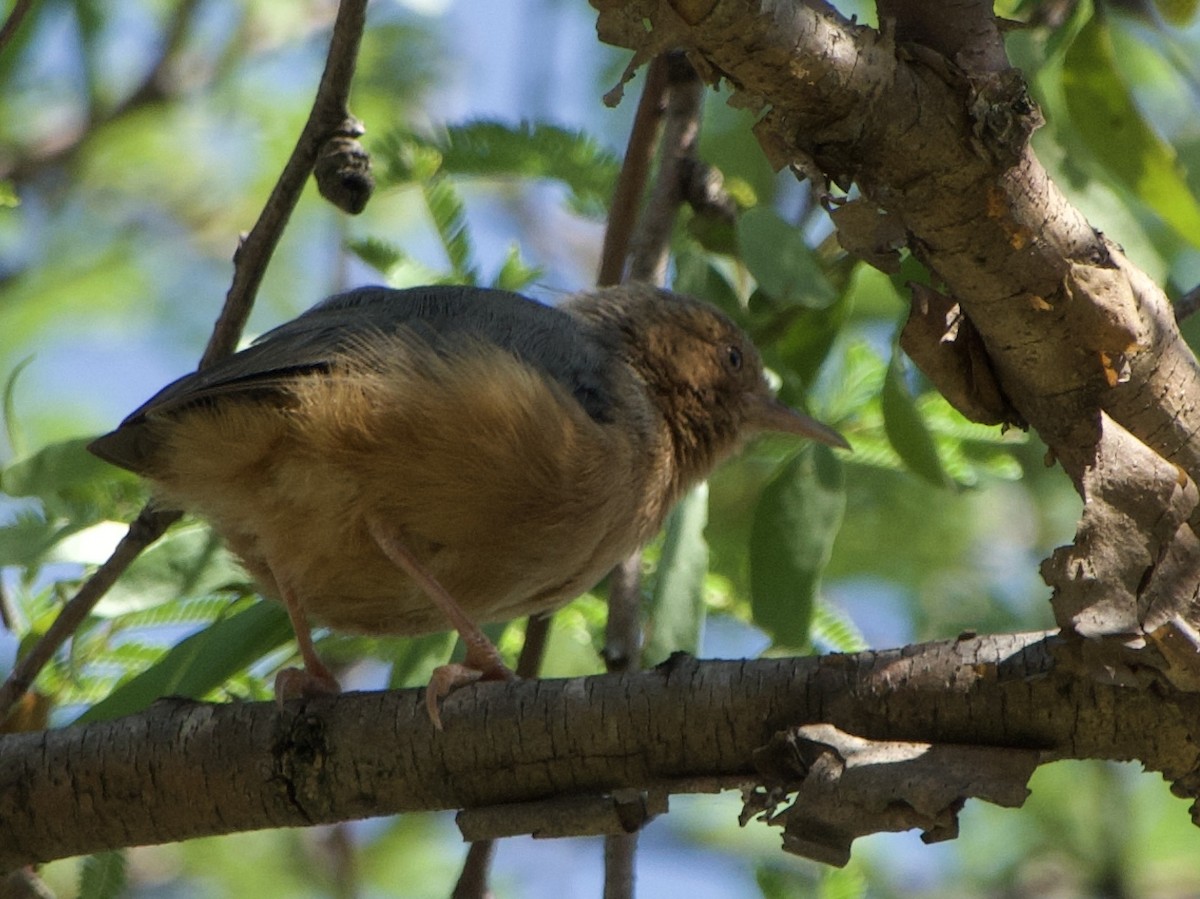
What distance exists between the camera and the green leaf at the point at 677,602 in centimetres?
442

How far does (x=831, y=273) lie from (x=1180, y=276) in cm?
174

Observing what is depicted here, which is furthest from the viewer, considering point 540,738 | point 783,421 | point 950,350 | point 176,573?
point 783,421

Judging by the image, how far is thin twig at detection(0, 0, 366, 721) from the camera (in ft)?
13.4

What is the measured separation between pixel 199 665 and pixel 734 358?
2.28 meters

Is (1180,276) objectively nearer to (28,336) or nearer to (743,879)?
(743,879)

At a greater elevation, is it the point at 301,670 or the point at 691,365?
the point at 691,365

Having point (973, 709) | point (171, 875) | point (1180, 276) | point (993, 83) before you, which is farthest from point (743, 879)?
point (993, 83)

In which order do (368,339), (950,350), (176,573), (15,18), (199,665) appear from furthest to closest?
(176,573)
(368,339)
(15,18)
(199,665)
(950,350)

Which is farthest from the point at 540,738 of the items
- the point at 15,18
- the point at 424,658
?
the point at 15,18

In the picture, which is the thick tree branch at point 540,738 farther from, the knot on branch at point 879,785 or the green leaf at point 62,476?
the green leaf at point 62,476

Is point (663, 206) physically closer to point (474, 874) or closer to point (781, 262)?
point (781, 262)

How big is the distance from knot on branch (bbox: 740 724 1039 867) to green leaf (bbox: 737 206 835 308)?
1446mm

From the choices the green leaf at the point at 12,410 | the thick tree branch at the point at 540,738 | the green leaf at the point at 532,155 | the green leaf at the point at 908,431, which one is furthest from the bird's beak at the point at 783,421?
the green leaf at the point at 12,410

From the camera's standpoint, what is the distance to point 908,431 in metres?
4.30
